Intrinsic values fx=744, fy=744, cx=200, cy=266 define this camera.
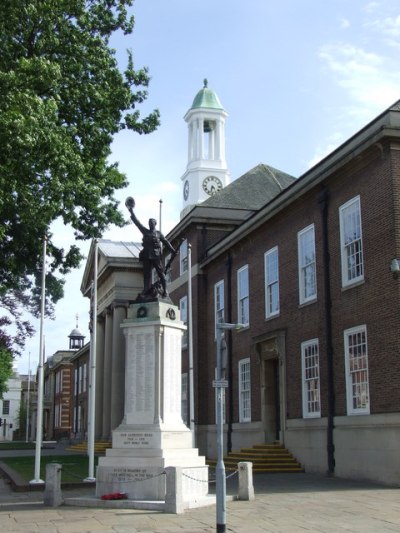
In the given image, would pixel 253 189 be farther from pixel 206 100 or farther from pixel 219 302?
pixel 206 100

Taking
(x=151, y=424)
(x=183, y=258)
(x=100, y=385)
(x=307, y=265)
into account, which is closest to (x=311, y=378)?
(x=307, y=265)

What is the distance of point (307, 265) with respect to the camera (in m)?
25.3

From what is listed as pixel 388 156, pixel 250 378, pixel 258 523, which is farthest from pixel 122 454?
pixel 250 378

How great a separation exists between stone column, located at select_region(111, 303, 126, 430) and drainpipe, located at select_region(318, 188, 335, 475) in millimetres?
23622

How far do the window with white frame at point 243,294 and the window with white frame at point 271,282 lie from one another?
7.54 feet

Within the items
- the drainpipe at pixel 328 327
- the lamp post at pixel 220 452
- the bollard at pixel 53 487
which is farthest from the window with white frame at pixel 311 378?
the lamp post at pixel 220 452

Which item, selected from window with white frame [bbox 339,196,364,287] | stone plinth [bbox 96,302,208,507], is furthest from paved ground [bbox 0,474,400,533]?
window with white frame [bbox 339,196,364,287]

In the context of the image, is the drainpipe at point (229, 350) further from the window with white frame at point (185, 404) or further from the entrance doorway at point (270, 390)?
the entrance doorway at point (270, 390)

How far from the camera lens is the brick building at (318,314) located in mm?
20105

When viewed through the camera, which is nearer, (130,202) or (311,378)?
(130,202)

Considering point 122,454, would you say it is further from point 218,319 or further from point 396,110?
point 218,319

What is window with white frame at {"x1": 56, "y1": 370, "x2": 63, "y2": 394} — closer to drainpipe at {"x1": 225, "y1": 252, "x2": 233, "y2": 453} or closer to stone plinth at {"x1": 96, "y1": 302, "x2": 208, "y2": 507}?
drainpipe at {"x1": 225, "y1": 252, "x2": 233, "y2": 453}

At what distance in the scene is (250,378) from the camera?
3009cm

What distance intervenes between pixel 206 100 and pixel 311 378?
41.1m
